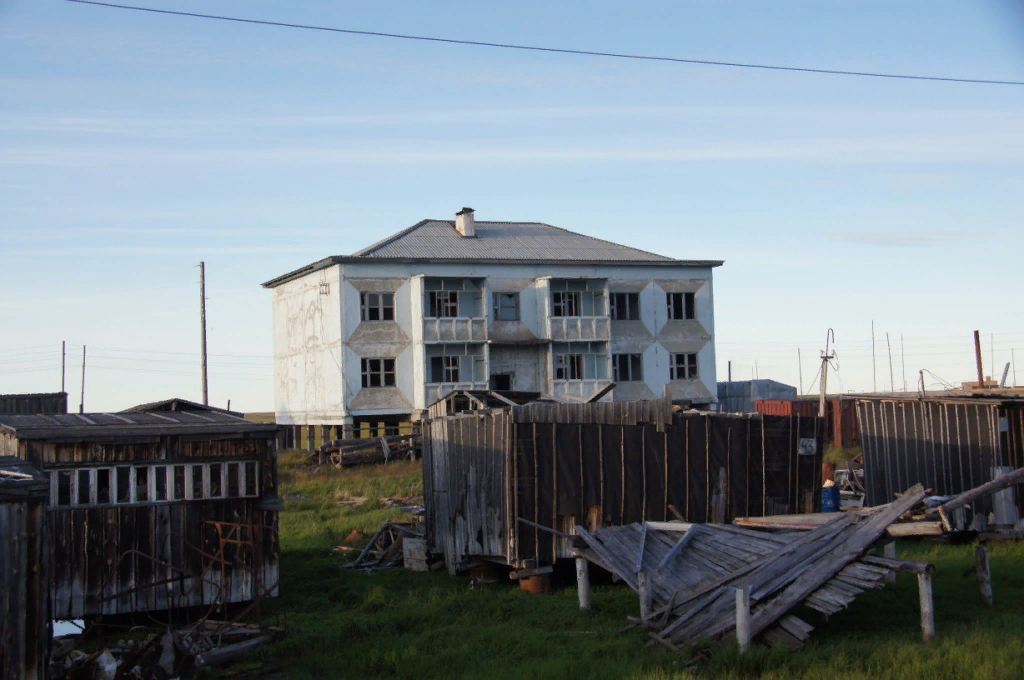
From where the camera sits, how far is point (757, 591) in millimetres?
14469

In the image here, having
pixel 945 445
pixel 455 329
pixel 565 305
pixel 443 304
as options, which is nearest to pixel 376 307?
pixel 443 304

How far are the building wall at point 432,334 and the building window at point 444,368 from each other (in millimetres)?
453

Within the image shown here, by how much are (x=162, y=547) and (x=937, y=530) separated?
12.2 m

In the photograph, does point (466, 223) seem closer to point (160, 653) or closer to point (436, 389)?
point (436, 389)

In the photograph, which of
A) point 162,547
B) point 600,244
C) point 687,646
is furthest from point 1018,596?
point 600,244

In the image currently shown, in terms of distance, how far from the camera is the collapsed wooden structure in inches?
837

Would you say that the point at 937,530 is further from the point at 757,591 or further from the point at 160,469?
the point at 160,469

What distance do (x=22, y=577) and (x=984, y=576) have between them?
42.9 feet

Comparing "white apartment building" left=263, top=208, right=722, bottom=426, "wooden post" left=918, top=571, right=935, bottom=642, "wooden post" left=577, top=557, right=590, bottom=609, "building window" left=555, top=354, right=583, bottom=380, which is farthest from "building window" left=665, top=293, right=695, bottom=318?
"wooden post" left=918, top=571, right=935, bottom=642

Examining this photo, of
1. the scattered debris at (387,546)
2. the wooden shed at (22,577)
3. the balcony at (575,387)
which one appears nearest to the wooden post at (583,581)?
the scattered debris at (387,546)

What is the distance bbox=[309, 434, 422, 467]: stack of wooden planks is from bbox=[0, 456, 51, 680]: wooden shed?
30457mm

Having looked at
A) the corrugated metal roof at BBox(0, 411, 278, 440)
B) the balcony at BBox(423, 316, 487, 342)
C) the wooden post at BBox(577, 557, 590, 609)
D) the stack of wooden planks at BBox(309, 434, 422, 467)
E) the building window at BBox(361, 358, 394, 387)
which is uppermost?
the balcony at BBox(423, 316, 487, 342)

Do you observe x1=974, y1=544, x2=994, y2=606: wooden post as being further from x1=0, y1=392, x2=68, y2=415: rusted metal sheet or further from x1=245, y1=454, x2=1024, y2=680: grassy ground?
x1=0, y1=392, x2=68, y2=415: rusted metal sheet

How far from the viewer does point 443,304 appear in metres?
48.6
